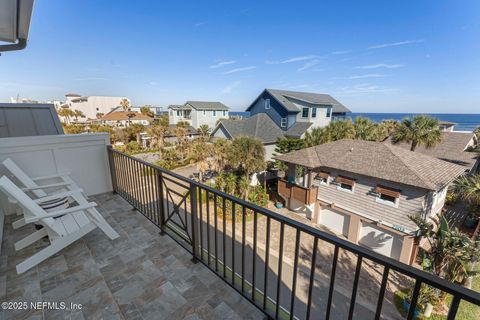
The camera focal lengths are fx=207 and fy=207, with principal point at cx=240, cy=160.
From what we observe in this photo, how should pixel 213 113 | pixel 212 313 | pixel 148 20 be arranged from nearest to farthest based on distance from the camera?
1. pixel 212 313
2. pixel 148 20
3. pixel 213 113

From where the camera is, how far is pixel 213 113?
30250 mm

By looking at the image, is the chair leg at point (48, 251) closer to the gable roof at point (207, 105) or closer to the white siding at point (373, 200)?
the white siding at point (373, 200)

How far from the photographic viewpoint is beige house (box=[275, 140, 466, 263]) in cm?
746

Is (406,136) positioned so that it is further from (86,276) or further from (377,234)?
(86,276)

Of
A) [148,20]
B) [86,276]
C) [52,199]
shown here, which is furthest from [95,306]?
[148,20]

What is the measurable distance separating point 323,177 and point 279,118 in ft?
32.0

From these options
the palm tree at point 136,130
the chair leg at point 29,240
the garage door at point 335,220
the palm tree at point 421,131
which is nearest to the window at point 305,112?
the palm tree at point 421,131

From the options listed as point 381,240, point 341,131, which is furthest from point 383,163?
point 341,131

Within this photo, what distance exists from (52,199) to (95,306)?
157 centimetres

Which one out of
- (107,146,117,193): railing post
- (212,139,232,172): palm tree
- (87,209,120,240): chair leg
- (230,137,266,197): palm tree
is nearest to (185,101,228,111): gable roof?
(212,139,232,172): palm tree

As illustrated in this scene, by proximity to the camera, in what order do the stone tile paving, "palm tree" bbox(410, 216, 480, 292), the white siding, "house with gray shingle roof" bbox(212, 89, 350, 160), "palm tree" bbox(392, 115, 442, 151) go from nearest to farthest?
the stone tile paving, "palm tree" bbox(410, 216, 480, 292), the white siding, "palm tree" bbox(392, 115, 442, 151), "house with gray shingle roof" bbox(212, 89, 350, 160)

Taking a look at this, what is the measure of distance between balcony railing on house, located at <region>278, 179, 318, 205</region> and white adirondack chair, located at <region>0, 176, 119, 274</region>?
8.48m

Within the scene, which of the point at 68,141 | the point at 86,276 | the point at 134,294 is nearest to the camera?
the point at 134,294

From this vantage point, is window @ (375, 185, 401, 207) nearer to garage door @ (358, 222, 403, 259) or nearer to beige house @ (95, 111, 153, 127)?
garage door @ (358, 222, 403, 259)
